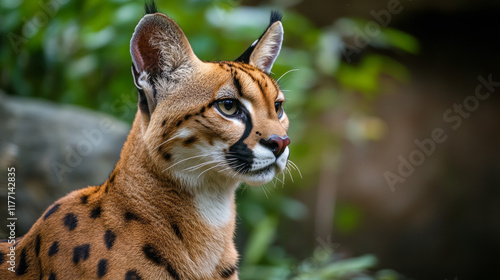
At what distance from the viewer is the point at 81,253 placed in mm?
2730

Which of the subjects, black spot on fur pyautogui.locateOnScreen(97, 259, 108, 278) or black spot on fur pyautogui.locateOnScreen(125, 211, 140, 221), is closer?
black spot on fur pyautogui.locateOnScreen(97, 259, 108, 278)

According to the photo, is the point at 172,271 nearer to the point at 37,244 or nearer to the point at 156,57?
the point at 37,244

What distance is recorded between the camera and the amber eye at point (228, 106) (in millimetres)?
2977

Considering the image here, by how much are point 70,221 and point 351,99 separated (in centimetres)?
734

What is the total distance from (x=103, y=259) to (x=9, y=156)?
10.8 feet

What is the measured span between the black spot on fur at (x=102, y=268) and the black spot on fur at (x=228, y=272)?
0.68 metres

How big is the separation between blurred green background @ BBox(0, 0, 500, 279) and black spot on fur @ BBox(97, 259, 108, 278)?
4106 millimetres

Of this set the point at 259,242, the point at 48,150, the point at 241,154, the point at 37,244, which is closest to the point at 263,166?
the point at 241,154

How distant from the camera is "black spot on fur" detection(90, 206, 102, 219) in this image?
114 inches

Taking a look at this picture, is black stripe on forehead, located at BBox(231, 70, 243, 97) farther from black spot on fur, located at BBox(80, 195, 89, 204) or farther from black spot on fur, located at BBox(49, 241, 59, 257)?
black spot on fur, located at BBox(49, 241, 59, 257)

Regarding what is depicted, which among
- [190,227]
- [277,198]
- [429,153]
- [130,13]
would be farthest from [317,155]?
[190,227]

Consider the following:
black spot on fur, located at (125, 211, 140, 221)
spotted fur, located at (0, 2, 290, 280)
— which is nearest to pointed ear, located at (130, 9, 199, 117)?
spotted fur, located at (0, 2, 290, 280)

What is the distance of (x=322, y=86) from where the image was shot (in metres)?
9.70

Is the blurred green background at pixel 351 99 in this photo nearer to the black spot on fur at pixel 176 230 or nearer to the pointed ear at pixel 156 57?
the pointed ear at pixel 156 57
